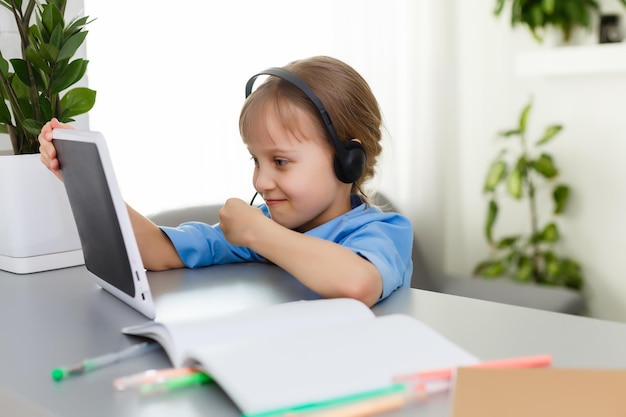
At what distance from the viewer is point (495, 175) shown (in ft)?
10.6

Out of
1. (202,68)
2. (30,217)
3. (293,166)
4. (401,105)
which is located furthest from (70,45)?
(401,105)

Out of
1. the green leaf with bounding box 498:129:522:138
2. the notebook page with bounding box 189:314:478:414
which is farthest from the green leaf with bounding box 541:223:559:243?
the notebook page with bounding box 189:314:478:414

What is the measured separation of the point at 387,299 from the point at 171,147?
1506 mm

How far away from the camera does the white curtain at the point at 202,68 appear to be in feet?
7.57

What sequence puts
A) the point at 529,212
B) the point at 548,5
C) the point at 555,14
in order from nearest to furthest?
the point at 548,5, the point at 555,14, the point at 529,212

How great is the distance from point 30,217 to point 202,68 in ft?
4.23

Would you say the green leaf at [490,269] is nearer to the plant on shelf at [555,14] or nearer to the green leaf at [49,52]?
the plant on shelf at [555,14]

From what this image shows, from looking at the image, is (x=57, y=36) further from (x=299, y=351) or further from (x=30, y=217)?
(x=299, y=351)

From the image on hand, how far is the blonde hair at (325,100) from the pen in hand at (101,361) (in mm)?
529

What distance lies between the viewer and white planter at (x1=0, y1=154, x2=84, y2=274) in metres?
1.26

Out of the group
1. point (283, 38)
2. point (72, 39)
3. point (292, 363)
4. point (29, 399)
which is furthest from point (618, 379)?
point (283, 38)

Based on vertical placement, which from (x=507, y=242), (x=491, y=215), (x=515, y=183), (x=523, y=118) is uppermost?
(x=523, y=118)

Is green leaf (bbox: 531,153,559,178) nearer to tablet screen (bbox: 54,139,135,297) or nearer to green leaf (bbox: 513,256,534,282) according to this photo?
green leaf (bbox: 513,256,534,282)

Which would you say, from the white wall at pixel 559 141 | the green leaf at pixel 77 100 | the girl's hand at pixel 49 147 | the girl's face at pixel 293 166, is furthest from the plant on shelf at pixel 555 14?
the girl's hand at pixel 49 147
